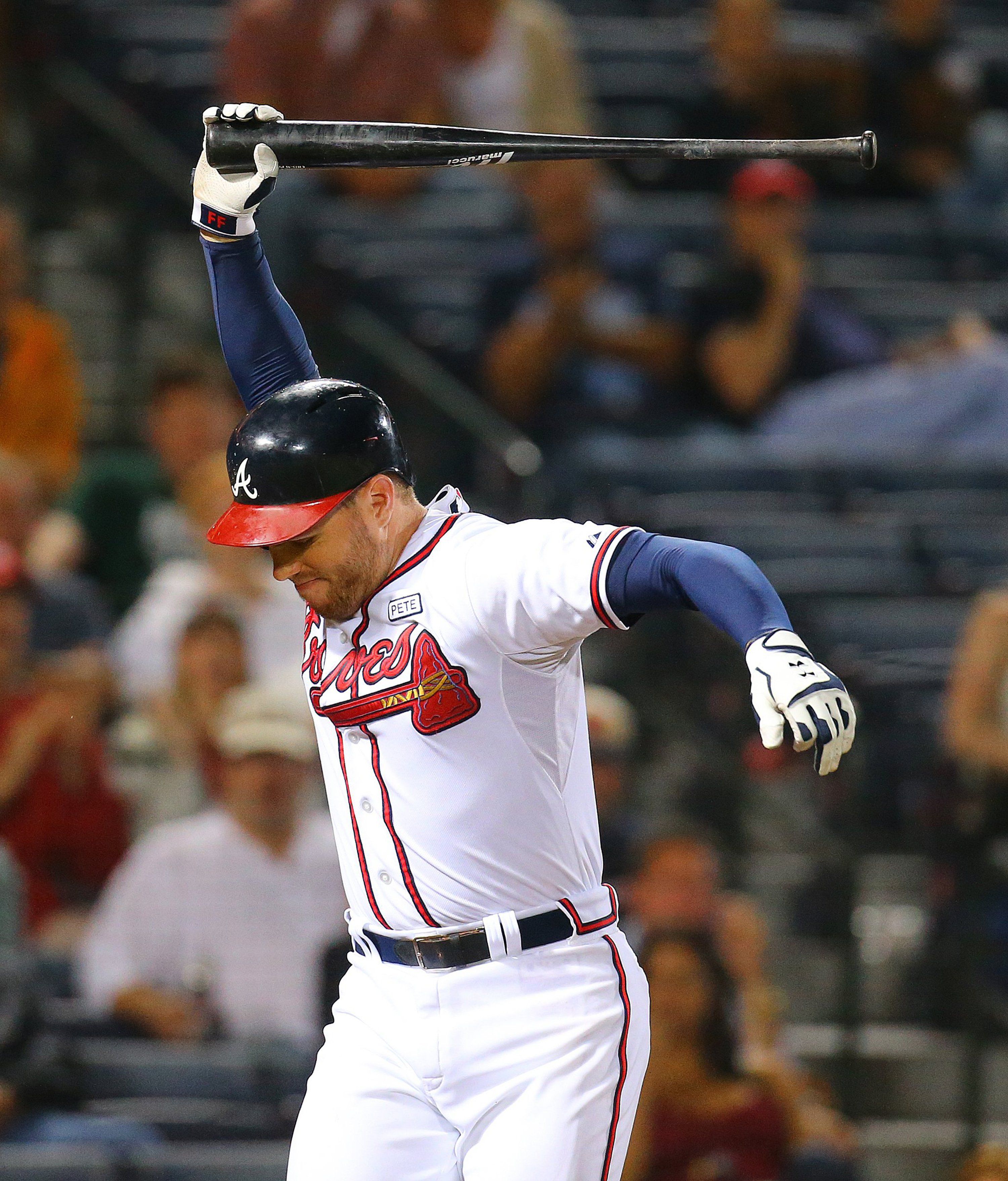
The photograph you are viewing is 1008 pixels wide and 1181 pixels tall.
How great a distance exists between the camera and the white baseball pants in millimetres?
2623

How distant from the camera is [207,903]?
487 centimetres

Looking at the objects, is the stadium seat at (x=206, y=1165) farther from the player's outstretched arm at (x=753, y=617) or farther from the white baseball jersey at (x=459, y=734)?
the player's outstretched arm at (x=753, y=617)

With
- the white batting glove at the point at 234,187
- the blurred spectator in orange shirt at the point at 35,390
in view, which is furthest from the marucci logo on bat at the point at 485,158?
the blurred spectator in orange shirt at the point at 35,390

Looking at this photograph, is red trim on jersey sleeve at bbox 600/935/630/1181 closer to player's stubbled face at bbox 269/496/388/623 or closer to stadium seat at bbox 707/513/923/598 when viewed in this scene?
player's stubbled face at bbox 269/496/388/623

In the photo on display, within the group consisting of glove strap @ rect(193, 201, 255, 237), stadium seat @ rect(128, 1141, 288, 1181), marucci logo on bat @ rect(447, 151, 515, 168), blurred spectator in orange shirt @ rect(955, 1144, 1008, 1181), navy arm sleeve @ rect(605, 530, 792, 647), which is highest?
glove strap @ rect(193, 201, 255, 237)

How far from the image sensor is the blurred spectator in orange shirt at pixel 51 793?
5129mm

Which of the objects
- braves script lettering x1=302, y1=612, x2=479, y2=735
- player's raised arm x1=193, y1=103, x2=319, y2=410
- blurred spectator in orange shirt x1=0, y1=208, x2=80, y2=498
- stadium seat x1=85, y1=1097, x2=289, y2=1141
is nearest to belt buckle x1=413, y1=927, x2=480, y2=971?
braves script lettering x1=302, y1=612, x2=479, y2=735

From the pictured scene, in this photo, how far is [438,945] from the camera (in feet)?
8.87

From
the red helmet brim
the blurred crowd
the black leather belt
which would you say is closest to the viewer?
the red helmet brim

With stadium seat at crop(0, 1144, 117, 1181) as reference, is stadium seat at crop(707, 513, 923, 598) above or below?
above

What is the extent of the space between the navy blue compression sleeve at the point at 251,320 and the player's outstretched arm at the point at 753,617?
0.88 m

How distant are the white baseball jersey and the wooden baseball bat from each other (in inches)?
21.0

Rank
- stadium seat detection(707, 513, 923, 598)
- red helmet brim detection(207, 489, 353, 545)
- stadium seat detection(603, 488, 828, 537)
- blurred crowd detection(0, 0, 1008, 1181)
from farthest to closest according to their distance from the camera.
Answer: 1. stadium seat detection(707, 513, 923, 598)
2. stadium seat detection(603, 488, 828, 537)
3. blurred crowd detection(0, 0, 1008, 1181)
4. red helmet brim detection(207, 489, 353, 545)

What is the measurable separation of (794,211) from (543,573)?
437 centimetres
